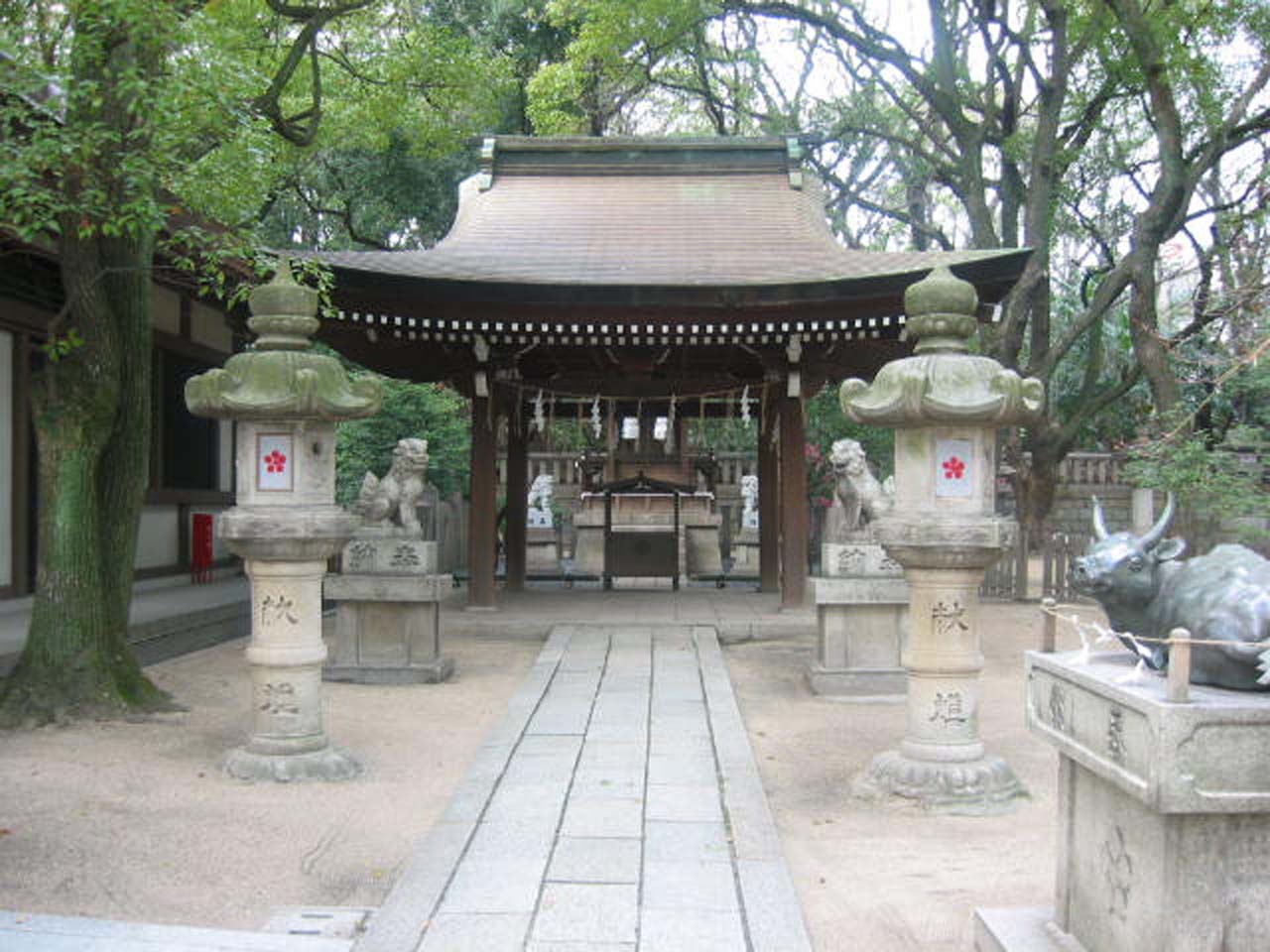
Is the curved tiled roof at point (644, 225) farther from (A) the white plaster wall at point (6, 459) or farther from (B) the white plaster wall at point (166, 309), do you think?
(A) the white plaster wall at point (6, 459)

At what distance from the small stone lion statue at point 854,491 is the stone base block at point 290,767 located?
453 cm

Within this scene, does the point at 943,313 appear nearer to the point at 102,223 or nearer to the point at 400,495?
the point at 400,495

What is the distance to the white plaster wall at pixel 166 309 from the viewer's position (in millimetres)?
12695

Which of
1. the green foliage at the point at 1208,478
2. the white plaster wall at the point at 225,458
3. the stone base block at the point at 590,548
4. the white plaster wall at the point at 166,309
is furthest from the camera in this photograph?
the stone base block at the point at 590,548

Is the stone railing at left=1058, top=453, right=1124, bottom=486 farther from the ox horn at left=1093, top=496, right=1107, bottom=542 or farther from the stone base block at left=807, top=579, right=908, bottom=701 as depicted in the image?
the ox horn at left=1093, top=496, right=1107, bottom=542

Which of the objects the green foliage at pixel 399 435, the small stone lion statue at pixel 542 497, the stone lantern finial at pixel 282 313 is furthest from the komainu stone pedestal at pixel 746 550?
the stone lantern finial at pixel 282 313

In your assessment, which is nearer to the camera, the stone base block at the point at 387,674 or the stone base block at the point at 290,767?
the stone base block at the point at 290,767

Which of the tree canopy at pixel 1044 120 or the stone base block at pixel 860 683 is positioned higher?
the tree canopy at pixel 1044 120

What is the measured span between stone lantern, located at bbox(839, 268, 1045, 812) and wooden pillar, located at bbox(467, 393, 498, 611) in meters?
6.78

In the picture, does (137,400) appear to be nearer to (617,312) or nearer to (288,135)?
(288,135)

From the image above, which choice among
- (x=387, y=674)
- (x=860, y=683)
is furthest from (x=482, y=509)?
(x=860, y=683)

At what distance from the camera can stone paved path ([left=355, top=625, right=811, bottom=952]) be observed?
3.79 metres

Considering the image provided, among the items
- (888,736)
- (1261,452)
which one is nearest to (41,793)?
(888,736)

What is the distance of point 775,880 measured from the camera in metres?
4.30
